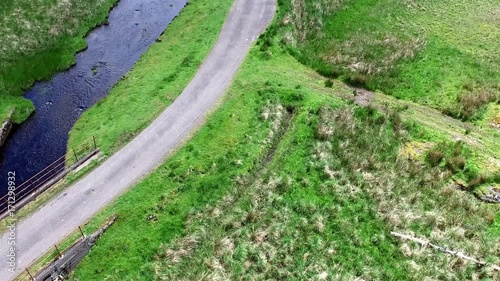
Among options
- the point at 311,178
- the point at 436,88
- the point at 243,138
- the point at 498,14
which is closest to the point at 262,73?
the point at 243,138

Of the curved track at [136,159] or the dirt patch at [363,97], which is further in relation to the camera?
the dirt patch at [363,97]

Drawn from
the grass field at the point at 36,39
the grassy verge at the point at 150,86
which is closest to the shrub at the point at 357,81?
the grassy verge at the point at 150,86

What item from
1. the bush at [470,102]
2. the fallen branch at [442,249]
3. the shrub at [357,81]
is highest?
the shrub at [357,81]

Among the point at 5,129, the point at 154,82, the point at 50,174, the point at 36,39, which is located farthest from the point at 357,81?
the point at 36,39

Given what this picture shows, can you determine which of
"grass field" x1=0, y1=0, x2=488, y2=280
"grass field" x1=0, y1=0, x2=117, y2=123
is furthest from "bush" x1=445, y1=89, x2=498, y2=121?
"grass field" x1=0, y1=0, x2=117, y2=123

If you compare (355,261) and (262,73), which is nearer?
(355,261)

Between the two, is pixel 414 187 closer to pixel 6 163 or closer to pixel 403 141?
pixel 403 141

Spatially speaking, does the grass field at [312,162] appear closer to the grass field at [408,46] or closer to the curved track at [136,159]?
the grass field at [408,46]

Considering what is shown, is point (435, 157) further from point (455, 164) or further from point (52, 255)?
point (52, 255)
